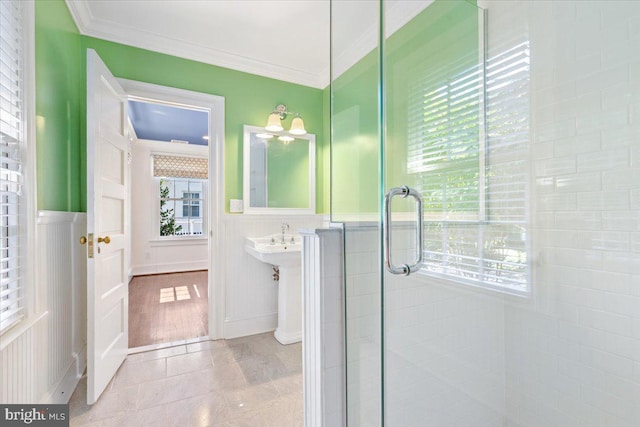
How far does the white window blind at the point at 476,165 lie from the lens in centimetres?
136

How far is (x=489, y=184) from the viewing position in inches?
58.4

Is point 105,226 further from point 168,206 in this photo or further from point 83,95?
point 168,206

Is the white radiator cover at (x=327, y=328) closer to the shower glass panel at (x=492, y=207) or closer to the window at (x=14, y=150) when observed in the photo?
the shower glass panel at (x=492, y=207)

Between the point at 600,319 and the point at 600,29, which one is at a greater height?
the point at 600,29

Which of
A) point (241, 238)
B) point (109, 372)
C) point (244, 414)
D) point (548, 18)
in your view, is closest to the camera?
point (548, 18)

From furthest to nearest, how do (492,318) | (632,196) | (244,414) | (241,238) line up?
(241,238), (244,414), (492,318), (632,196)

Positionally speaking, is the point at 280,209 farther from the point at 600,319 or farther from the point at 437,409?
the point at 600,319

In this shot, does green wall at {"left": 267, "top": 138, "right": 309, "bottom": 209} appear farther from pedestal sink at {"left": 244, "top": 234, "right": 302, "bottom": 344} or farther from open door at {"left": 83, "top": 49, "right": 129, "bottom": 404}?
open door at {"left": 83, "top": 49, "right": 129, "bottom": 404}

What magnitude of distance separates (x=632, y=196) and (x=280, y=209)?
2.38 meters

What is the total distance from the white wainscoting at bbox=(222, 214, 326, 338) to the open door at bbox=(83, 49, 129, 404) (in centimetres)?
75

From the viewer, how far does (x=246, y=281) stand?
8.82ft

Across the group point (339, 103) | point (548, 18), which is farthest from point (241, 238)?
point (548, 18)

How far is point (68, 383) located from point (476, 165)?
105 inches

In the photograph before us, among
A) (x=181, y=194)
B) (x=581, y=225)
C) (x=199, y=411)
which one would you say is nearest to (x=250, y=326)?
(x=199, y=411)
